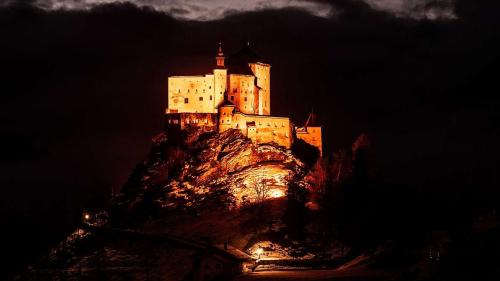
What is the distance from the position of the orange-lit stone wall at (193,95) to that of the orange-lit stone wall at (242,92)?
1.99 m

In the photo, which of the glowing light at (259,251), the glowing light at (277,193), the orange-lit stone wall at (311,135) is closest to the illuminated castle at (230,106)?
the orange-lit stone wall at (311,135)

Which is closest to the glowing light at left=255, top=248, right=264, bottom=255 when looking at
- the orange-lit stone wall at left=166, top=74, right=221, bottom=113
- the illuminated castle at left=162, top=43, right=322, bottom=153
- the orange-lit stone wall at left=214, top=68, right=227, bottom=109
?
the illuminated castle at left=162, top=43, right=322, bottom=153

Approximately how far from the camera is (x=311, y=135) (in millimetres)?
131125

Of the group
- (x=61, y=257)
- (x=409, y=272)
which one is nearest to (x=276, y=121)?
(x=61, y=257)

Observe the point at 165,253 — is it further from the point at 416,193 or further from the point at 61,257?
the point at 416,193

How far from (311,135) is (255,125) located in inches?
425

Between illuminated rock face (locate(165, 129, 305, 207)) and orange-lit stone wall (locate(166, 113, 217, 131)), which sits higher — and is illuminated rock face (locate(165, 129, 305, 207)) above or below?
below

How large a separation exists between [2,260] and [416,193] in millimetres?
71903

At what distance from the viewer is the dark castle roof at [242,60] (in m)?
129

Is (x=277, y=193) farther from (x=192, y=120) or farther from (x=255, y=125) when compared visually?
(x=192, y=120)

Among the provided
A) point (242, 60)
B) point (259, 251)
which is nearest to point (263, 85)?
point (242, 60)

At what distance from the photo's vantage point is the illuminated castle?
124 meters

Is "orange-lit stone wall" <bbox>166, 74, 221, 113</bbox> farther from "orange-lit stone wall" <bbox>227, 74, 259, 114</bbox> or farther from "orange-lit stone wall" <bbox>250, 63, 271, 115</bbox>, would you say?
"orange-lit stone wall" <bbox>250, 63, 271, 115</bbox>

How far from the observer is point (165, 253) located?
10681cm
